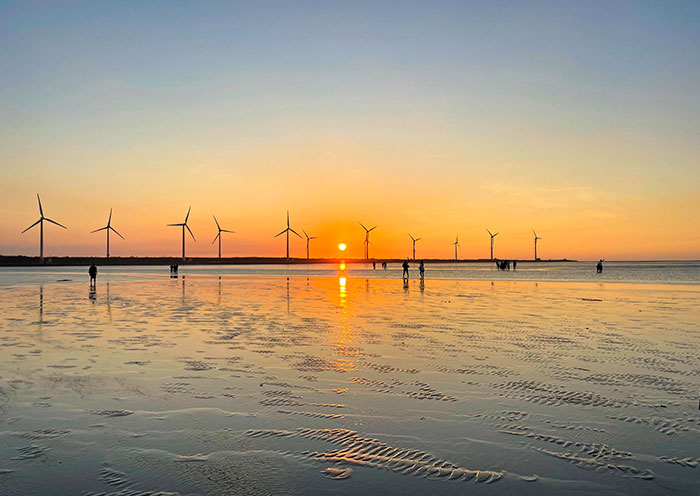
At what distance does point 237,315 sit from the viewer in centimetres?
2311

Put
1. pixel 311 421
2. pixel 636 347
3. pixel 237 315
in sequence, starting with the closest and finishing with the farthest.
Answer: pixel 311 421 → pixel 636 347 → pixel 237 315

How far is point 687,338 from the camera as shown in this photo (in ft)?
54.5

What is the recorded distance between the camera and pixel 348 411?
8.71 metres

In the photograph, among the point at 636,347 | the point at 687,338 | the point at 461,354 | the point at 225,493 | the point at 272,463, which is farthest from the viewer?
the point at 687,338

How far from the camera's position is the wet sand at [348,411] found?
6215mm

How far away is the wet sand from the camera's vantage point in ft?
20.4

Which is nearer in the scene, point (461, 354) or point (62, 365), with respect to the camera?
point (62, 365)

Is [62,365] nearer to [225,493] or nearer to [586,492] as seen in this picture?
[225,493]

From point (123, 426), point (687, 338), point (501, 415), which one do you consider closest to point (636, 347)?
point (687, 338)

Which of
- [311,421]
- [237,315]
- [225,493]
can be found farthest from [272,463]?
[237,315]

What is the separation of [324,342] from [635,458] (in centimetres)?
1006

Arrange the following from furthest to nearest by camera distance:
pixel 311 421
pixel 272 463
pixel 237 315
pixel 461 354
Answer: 1. pixel 237 315
2. pixel 461 354
3. pixel 311 421
4. pixel 272 463

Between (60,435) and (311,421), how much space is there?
3.67 m

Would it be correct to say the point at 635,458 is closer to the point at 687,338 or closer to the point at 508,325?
the point at 687,338
